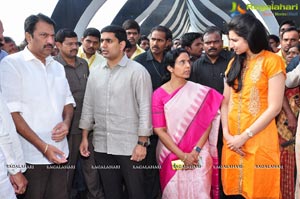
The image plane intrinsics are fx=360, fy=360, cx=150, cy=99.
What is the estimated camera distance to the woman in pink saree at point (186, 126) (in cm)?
300

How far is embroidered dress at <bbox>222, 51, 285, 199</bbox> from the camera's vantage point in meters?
2.53

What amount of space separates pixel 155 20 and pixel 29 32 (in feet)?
51.1

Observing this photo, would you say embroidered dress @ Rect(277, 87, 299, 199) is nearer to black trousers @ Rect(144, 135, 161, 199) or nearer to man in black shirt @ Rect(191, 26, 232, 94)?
man in black shirt @ Rect(191, 26, 232, 94)

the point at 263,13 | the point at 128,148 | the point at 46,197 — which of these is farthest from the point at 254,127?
the point at 263,13

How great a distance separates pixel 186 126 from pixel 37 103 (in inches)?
47.6

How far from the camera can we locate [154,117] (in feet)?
9.86

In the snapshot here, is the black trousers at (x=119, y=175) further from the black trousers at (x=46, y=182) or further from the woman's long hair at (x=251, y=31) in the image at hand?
the woman's long hair at (x=251, y=31)

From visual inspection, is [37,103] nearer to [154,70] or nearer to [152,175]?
[154,70]

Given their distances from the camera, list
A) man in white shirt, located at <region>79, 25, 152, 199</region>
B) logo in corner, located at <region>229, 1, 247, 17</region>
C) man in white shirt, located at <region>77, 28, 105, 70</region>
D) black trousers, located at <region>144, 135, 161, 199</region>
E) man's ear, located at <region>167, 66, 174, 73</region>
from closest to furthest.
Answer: man in white shirt, located at <region>79, 25, 152, 199</region> → man's ear, located at <region>167, 66, 174, 73</region> → black trousers, located at <region>144, 135, 161, 199</region> → man in white shirt, located at <region>77, 28, 105, 70</region> → logo in corner, located at <region>229, 1, 247, 17</region>

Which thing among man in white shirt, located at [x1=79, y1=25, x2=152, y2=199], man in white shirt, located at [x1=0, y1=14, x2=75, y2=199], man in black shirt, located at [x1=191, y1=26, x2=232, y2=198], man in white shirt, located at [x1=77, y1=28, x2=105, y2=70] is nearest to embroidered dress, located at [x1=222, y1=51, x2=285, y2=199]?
man in white shirt, located at [x1=79, y1=25, x2=152, y2=199]

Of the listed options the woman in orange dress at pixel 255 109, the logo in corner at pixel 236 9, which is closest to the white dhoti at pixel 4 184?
the woman in orange dress at pixel 255 109

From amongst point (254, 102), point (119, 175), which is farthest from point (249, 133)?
point (119, 175)

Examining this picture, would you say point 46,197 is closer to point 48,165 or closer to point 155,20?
point 48,165

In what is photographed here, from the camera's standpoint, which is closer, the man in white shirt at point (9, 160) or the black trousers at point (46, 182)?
the man in white shirt at point (9, 160)
